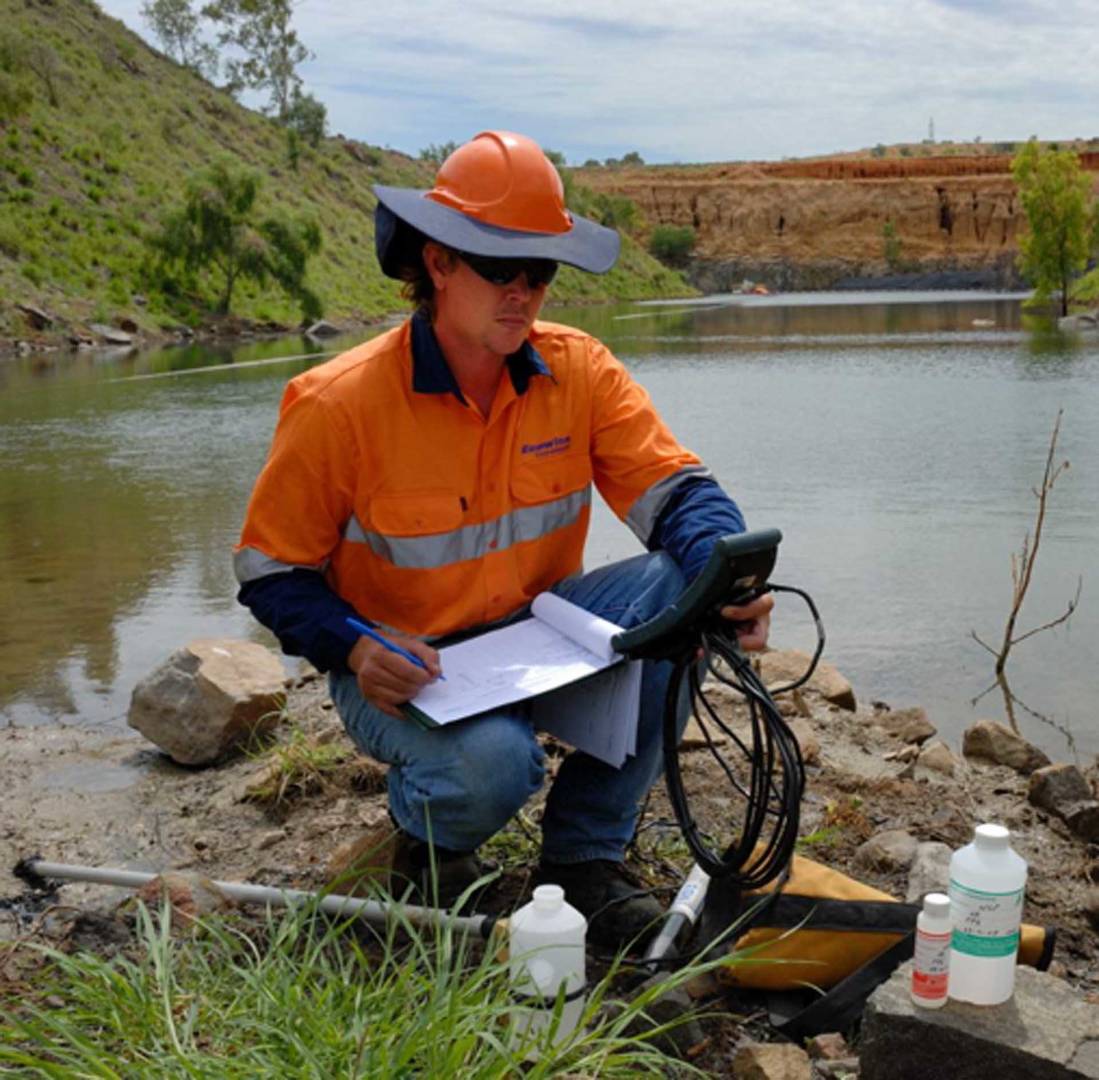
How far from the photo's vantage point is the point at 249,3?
59.6m

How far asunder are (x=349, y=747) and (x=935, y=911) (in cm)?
207

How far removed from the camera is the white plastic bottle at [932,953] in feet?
6.48

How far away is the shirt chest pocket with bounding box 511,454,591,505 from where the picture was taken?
287 cm

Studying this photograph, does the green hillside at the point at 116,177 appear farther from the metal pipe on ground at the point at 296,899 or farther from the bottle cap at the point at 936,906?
the bottle cap at the point at 936,906

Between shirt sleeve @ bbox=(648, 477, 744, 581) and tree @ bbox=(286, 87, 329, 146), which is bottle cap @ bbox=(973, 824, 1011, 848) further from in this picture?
tree @ bbox=(286, 87, 329, 146)

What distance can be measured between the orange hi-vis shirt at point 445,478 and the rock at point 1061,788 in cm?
134

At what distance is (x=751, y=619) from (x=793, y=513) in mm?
5837

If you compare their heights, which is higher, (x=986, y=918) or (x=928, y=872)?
(x=986, y=918)

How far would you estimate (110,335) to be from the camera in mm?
26266

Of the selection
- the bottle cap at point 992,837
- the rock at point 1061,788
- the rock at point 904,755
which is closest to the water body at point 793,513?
the rock at point 904,755

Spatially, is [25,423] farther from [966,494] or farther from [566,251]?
[566,251]

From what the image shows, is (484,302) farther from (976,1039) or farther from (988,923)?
(976,1039)

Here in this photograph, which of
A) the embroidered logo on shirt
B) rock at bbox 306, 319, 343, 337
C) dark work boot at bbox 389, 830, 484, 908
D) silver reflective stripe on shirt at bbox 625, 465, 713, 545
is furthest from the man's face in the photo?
rock at bbox 306, 319, 343, 337

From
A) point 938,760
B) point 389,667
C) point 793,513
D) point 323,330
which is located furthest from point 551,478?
point 323,330
